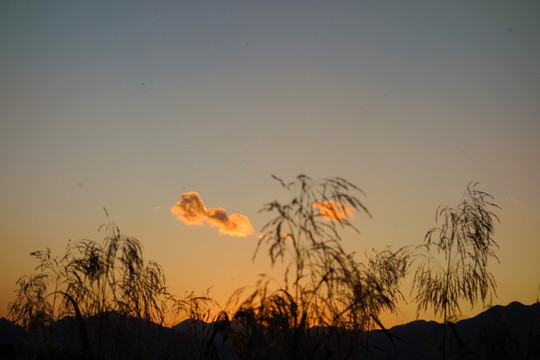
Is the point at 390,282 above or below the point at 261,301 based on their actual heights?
above

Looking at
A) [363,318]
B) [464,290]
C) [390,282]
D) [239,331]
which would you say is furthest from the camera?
[390,282]

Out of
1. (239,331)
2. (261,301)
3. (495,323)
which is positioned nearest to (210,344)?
(239,331)

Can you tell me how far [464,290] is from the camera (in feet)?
26.2

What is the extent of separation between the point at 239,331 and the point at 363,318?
192cm

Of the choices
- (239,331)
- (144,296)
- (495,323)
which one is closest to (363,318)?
(239,331)

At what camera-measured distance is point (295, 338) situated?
4.09m

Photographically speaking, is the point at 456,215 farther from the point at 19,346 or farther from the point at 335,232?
the point at 19,346

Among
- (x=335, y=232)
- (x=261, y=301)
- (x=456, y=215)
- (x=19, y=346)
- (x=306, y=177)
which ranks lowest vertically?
(x=19, y=346)

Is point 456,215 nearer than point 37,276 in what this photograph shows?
Yes

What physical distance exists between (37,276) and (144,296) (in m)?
3.05

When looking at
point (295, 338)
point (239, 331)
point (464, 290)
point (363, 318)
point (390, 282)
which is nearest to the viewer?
point (295, 338)

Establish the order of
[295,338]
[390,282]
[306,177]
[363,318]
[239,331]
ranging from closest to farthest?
[295,338], [306,177], [239,331], [363,318], [390,282]

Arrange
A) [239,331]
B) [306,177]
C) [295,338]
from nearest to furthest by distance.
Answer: [295,338] → [306,177] → [239,331]

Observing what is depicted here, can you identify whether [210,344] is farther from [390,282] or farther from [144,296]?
[390,282]
